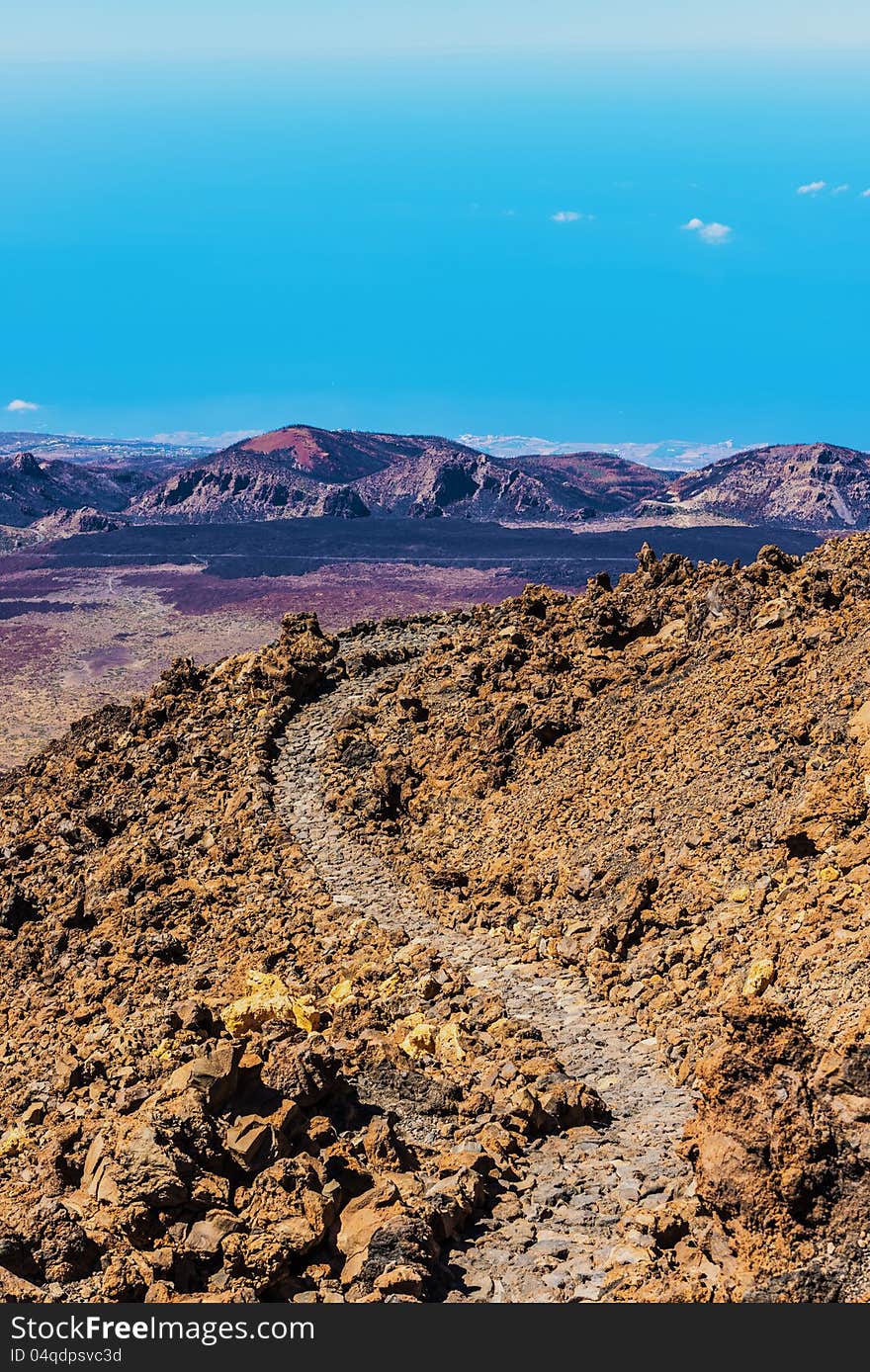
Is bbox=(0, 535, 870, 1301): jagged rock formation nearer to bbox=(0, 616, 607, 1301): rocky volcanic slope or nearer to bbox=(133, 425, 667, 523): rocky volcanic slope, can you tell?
bbox=(0, 616, 607, 1301): rocky volcanic slope

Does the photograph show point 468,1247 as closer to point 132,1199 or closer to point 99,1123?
point 132,1199

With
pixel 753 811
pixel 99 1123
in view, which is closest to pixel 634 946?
pixel 753 811

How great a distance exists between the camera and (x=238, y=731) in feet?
62.5

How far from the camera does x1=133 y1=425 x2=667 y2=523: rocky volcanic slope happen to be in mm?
112188

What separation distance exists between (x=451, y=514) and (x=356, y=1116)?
348 ft

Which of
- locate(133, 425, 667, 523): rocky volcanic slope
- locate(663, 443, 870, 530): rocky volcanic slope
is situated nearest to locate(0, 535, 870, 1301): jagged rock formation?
locate(663, 443, 870, 530): rocky volcanic slope

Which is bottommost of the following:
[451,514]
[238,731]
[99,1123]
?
[99,1123]

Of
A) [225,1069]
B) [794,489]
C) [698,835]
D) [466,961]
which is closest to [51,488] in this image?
[794,489]

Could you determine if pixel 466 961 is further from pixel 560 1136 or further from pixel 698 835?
pixel 560 1136

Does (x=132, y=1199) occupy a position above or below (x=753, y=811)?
below

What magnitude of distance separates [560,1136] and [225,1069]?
2366 mm

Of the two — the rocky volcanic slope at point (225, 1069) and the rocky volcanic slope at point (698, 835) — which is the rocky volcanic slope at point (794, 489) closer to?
the rocky volcanic slope at point (698, 835)

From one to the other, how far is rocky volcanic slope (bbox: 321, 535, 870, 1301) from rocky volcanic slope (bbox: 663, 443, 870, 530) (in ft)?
289

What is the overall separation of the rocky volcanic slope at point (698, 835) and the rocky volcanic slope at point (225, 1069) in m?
1.26
